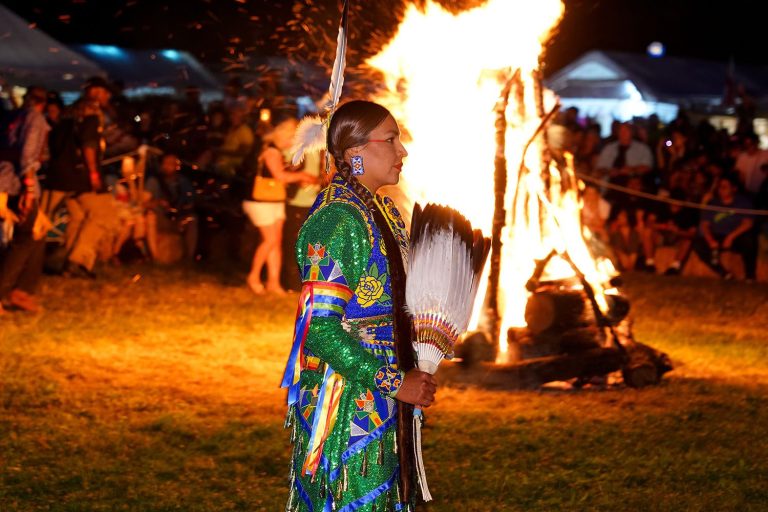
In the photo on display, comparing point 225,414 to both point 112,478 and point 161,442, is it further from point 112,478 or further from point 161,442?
point 112,478

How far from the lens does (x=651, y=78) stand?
2189 centimetres

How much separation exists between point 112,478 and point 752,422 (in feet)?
13.1

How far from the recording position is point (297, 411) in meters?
3.60

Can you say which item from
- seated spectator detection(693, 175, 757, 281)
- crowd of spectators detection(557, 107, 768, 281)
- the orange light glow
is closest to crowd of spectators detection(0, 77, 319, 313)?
the orange light glow

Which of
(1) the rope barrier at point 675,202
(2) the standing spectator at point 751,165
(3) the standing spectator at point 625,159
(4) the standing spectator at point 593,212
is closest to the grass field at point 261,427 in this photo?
(1) the rope barrier at point 675,202

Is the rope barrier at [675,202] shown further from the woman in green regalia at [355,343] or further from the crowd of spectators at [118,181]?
the woman in green regalia at [355,343]

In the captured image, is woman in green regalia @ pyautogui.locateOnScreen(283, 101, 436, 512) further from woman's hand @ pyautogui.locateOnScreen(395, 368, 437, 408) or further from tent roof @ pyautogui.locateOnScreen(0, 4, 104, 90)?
tent roof @ pyautogui.locateOnScreen(0, 4, 104, 90)

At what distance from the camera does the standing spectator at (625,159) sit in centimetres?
1528

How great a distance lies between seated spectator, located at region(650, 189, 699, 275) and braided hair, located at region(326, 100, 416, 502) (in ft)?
38.3

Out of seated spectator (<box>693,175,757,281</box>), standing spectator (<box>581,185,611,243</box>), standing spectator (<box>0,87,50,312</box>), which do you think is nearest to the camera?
standing spectator (<box>0,87,50,312</box>)

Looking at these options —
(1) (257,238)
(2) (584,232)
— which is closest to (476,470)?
(2) (584,232)

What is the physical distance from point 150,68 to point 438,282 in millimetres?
19198

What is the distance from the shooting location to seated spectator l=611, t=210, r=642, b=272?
1491 cm

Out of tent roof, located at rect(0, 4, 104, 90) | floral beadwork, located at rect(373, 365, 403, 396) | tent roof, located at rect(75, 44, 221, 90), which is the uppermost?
tent roof, located at rect(75, 44, 221, 90)
